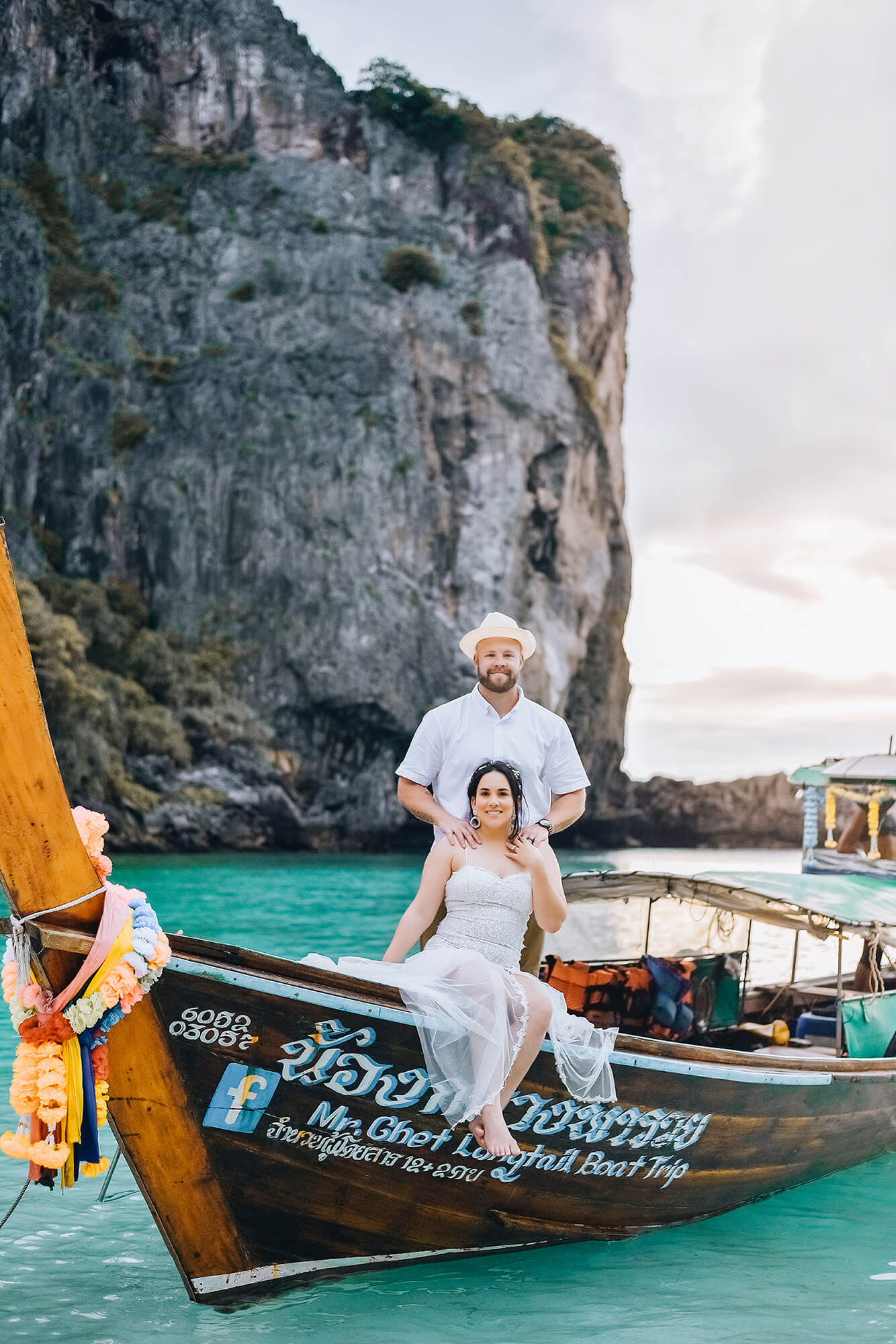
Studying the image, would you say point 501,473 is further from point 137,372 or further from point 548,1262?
point 548,1262

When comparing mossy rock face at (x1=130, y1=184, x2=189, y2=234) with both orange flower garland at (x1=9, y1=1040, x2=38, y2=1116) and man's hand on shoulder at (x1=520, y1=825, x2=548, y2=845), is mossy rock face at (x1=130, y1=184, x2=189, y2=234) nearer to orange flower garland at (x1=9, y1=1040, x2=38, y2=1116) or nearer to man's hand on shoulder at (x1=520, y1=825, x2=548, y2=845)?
man's hand on shoulder at (x1=520, y1=825, x2=548, y2=845)

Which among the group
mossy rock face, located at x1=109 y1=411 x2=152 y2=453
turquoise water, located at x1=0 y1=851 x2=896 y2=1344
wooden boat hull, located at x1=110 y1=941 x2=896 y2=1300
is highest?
mossy rock face, located at x1=109 y1=411 x2=152 y2=453

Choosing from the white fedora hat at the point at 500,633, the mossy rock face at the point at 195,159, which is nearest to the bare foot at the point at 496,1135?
the white fedora hat at the point at 500,633

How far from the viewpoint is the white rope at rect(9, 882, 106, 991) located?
3.32m

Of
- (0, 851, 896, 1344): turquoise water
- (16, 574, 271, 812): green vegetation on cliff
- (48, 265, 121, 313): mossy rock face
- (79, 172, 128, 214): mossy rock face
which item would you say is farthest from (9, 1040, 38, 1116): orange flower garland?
(79, 172, 128, 214): mossy rock face

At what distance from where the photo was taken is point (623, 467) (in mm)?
53500

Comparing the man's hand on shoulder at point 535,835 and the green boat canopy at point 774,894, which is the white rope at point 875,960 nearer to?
the green boat canopy at point 774,894

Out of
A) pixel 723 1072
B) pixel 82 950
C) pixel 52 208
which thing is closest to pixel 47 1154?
pixel 82 950

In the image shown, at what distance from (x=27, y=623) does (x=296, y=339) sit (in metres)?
17.5

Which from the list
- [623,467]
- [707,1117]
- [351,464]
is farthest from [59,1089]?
[623,467]

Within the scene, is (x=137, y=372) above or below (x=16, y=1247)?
→ above

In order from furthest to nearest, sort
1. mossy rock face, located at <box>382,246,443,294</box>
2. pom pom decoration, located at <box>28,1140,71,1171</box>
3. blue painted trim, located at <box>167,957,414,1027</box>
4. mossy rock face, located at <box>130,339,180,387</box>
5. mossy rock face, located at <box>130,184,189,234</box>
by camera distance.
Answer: mossy rock face, located at <box>382,246,443,294</box> < mossy rock face, located at <box>130,184,189,234</box> < mossy rock face, located at <box>130,339,180,387</box> < blue painted trim, located at <box>167,957,414,1027</box> < pom pom decoration, located at <box>28,1140,71,1171</box>

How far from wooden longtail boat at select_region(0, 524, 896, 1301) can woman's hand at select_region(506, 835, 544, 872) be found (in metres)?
0.70

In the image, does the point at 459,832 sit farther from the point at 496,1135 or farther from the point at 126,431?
the point at 126,431
